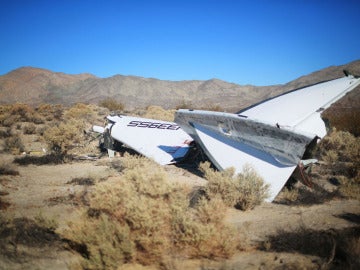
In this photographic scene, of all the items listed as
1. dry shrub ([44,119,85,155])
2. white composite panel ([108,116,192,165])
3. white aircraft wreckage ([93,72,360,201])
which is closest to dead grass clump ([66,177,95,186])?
white composite panel ([108,116,192,165])

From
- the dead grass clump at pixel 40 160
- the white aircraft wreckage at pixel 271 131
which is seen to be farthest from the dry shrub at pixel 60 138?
the white aircraft wreckage at pixel 271 131

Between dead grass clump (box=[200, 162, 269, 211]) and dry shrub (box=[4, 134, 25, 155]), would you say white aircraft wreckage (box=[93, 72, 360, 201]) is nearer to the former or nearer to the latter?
dead grass clump (box=[200, 162, 269, 211])

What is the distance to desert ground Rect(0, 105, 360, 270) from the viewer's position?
378 cm

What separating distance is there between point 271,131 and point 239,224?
2470 millimetres

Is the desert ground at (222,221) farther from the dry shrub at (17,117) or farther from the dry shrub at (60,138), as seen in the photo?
the dry shrub at (17,117)

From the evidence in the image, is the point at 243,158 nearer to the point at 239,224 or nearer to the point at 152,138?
the point at 239,224

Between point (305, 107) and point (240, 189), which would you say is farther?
point (305, 107)

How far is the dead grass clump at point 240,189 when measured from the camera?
6052 millimetres

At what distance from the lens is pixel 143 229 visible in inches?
152

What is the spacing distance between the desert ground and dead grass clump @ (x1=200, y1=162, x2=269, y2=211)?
173mm

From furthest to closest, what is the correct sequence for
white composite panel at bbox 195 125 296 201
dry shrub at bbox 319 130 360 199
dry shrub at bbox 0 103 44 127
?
dry shrub at bbox 0 103 44 127 < dry shrub at bbox 319 130 360 199 < white composite panel at bbox 195 125 296 201

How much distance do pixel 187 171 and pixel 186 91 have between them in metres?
81.2

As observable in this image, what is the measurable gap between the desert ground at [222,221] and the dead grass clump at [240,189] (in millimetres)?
173

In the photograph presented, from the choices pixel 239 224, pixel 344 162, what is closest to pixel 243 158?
pixel 239 224
